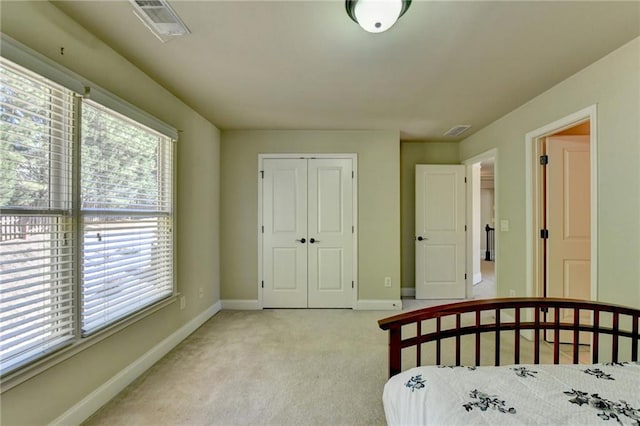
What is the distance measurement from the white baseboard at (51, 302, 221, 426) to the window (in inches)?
15.9

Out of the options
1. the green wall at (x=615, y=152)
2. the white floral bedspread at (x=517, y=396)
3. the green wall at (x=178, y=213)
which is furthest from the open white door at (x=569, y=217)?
the green wall at (x=178, y=213)

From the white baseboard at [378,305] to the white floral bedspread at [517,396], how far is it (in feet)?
8.37

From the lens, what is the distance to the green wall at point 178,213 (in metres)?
1.41

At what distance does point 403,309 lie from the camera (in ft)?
12.2

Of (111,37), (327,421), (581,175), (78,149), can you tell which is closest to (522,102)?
(581,175)

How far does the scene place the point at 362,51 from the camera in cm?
192

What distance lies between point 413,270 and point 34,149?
4.33 metres

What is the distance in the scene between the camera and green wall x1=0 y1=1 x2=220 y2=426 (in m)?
1.41

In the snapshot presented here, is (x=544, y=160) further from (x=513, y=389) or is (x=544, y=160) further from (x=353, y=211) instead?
(x=513, y=389)

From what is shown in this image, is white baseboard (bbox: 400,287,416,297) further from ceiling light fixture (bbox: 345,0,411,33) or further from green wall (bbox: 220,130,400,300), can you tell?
ceiling light fixture (bbox: 345,0,411,33)

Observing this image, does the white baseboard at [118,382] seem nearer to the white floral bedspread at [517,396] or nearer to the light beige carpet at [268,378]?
the light beige carpet at [268,378]

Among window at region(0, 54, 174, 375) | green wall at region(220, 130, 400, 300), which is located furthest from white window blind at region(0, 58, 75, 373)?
green wall at region(220, 130, 400, 300)

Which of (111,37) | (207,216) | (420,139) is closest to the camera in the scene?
(111,37)

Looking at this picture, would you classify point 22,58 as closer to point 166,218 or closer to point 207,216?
point 166,218
